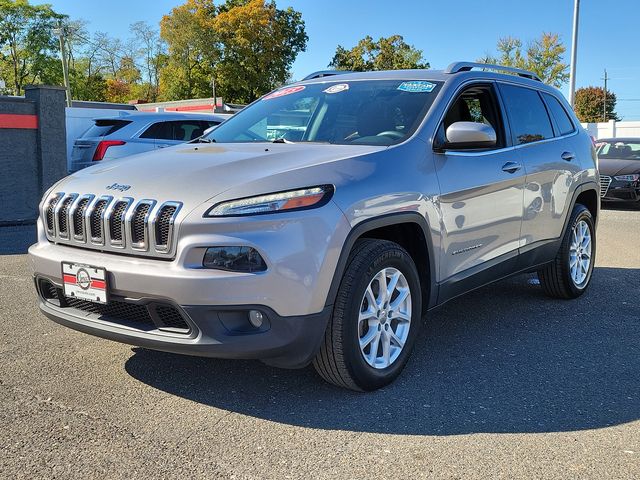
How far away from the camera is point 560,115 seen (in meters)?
5.72

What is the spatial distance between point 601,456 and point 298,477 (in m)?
1.35

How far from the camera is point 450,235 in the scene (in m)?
3.97

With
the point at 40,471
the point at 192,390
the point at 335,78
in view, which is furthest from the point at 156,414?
the point at 335,78

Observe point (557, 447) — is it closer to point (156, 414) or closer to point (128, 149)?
point (156, 414)

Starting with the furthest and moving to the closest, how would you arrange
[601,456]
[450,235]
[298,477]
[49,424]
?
1. [450,235]
2. [49,424]
3. [601,456]
4. [298,477]

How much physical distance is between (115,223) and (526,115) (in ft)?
10.9

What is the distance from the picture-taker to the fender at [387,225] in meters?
3.20

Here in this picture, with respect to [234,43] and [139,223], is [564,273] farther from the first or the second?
[234,43]

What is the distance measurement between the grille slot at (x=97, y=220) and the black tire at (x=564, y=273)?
3.68 m

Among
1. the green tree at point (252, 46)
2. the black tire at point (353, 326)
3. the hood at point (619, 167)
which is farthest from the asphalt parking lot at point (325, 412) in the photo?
the green tree at point (252, 46)

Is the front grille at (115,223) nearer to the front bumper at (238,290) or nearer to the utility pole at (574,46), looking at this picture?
the front bumper at (238,290)

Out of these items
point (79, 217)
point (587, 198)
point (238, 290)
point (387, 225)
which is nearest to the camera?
point (238, 290)

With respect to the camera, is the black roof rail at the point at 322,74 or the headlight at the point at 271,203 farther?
the black roof rail at the point at 322,74

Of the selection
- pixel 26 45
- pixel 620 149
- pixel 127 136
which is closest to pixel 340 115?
pixel 127 136
